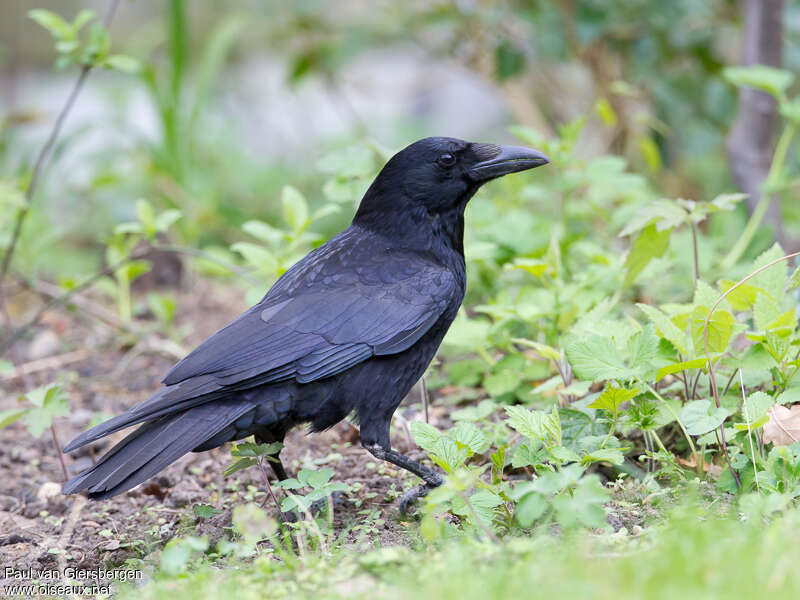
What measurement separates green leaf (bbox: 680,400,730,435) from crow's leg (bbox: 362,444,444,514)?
3.01 ft

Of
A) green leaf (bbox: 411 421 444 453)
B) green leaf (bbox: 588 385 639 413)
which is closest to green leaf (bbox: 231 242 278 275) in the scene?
green leaf (bbox: 411 421 444 453)

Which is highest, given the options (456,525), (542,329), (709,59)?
(709,59)

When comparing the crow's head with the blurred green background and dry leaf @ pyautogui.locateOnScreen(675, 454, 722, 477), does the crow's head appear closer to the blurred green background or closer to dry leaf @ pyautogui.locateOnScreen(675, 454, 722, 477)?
the blurred green background

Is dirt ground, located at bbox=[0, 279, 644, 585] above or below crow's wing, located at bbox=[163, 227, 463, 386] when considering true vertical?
below

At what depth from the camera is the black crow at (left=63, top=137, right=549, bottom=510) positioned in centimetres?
307

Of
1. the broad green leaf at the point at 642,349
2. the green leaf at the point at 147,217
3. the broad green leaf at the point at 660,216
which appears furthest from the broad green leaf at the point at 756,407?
the green leaf at the point at 147,217

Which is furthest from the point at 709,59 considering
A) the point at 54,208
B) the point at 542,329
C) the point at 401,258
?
the point at 54,208

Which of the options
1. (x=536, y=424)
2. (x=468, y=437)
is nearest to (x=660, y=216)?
(x=536, y=424)

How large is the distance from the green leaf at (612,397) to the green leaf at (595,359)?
0.18 ft

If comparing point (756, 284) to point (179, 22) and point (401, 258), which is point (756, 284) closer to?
point (401, 258)

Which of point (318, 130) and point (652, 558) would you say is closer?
point (652, 558)

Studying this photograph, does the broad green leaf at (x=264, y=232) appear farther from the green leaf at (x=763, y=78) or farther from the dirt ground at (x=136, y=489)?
the green leaf at (x=763, y=78)

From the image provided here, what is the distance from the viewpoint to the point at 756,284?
3.36 m

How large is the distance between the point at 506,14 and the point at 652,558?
17.3 feet
